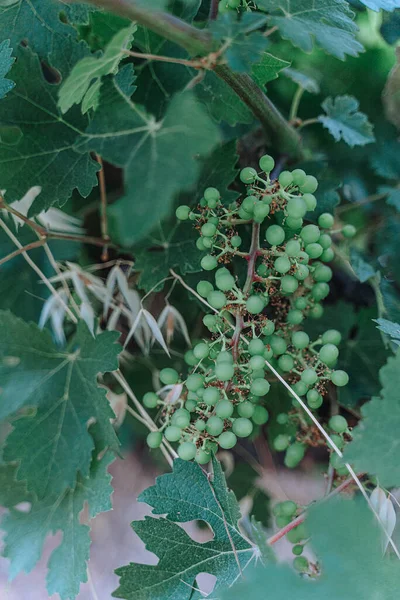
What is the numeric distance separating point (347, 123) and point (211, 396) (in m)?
0.40

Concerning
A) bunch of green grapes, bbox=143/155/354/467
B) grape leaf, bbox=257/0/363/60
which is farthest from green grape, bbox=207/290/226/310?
grape leaf, bbox=257/0/363/60

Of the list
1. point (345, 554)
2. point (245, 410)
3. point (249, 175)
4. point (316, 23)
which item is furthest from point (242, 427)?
point (316, 23)

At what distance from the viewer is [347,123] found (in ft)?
2.06

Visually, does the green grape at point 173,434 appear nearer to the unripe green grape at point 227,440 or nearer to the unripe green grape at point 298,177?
the unripe green grape at point 227,440

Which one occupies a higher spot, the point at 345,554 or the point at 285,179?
the point at 285,179

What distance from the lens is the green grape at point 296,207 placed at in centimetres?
43

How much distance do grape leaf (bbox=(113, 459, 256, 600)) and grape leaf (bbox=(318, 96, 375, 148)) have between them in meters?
0.41

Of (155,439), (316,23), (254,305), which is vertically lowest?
(155,439)

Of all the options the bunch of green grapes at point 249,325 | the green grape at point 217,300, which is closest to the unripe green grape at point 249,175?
the bunch of green grapes at point 249,325

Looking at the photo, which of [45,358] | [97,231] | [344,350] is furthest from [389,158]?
[45,358]

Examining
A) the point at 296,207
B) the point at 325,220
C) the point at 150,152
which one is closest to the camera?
the point at 150,152

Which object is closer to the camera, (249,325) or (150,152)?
(150,152)

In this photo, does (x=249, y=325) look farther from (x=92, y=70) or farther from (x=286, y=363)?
(x=92, y=70)

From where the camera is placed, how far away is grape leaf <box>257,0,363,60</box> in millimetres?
399
